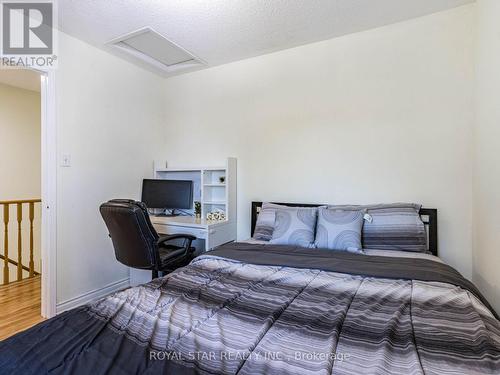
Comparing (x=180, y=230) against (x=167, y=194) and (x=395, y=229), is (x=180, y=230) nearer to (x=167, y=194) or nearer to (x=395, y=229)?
(x=167, y=194)

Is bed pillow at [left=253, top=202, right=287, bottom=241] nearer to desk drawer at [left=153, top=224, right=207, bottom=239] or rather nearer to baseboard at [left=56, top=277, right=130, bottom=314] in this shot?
desk drawer at [left=153, top=224, right=207, bottom=239]

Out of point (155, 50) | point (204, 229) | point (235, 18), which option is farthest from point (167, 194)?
point (235, 18)

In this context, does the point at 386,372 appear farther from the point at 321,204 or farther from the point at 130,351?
the point at 321,204

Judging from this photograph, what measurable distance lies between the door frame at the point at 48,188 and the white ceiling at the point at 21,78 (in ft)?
4.05

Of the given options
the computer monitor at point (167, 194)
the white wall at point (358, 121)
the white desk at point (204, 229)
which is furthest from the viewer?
the computer monitor at point (167, 194)

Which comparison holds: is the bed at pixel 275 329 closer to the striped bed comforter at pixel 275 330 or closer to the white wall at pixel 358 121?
the striped bed comforter at pixel 275 330

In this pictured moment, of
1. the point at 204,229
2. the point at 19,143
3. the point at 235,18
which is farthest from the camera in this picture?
the point at 19,143

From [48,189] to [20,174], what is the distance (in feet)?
7.47

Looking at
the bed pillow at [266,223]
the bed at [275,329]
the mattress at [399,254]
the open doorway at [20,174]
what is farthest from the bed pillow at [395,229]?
the open doorway at [20,174]

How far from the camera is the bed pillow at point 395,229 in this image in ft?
6.38

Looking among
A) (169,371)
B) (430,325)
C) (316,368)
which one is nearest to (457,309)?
(430,325)

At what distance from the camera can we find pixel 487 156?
1713mm

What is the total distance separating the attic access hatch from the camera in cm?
241

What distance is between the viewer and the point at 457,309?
1058 mm
